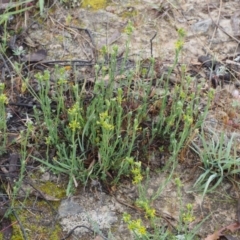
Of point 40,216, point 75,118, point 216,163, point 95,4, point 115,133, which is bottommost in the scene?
point 40,216

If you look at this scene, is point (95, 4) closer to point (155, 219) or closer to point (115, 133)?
point (115, 133)

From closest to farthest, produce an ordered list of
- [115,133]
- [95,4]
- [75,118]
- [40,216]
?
[75,118]
[40,216]
[115,133]
[95,4]

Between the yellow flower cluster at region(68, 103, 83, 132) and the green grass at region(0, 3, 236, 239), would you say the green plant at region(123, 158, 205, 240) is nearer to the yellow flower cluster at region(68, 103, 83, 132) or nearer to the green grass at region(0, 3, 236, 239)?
the green grass at region(0, 3, 236, 239)

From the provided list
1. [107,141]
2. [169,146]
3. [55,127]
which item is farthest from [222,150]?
[55,127]

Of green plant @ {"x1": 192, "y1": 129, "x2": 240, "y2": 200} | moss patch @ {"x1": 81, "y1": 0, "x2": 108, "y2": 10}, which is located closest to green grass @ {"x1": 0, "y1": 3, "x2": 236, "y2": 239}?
green plant @ {"x1": 192, "y1": 129, "x2": 240, "y2": 200}

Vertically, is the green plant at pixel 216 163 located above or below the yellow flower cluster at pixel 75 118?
below

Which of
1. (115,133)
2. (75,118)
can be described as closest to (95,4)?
(115,133)

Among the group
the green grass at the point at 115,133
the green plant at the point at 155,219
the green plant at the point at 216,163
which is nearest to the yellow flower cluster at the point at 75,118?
the green grass at the point at 115,133

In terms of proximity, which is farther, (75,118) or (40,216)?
(40,216)

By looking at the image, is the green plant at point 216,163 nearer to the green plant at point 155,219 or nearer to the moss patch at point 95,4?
the green plant at point 155,219

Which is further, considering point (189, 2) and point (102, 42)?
point (189, 2)

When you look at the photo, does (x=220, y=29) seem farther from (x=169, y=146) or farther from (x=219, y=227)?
(x=219, y=227)
